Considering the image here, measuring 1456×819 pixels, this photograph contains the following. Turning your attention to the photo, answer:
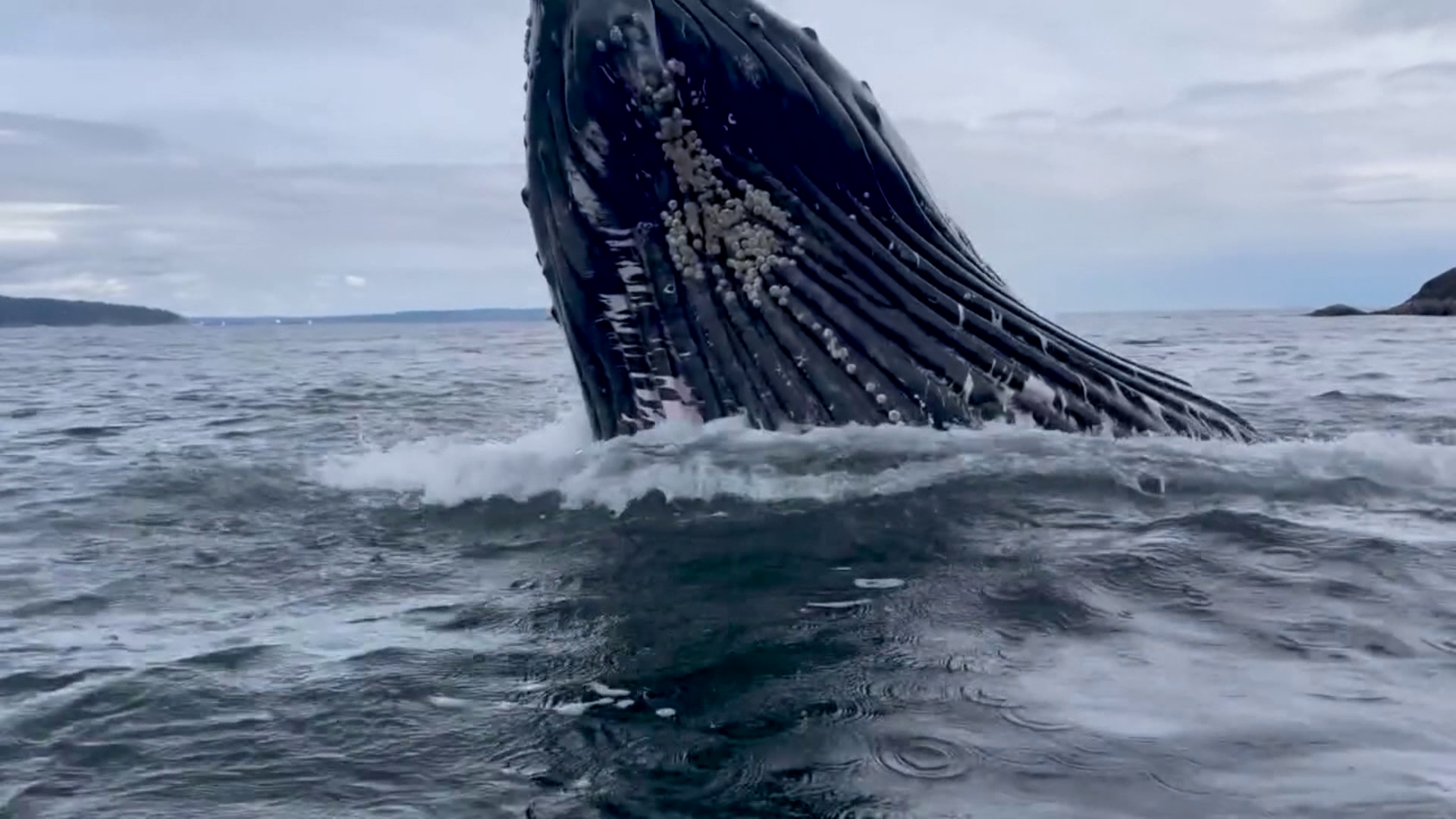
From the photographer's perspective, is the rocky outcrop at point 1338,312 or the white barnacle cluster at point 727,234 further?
the rocky outcrop at point 1338,312

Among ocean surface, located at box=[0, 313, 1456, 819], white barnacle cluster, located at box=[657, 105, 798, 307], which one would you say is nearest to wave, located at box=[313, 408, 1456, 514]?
ocean surface, located at box=[0, 313, 1456, 819]

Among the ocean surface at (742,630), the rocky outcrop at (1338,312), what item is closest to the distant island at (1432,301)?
the rocky outcrop at (1338,312)

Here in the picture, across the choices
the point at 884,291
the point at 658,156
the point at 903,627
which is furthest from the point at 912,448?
the point at 903,627

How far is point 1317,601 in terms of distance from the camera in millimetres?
5238

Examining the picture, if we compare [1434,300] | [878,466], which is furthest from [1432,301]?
[878,466]

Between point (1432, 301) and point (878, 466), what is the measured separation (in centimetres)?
6168

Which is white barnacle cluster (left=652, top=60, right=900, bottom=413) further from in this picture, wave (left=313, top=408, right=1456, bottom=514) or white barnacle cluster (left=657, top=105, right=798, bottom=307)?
wave (left=313, top=408, right=1456, bottom=514)

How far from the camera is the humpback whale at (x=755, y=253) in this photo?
6.51 metres

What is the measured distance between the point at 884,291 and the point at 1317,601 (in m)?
2.57

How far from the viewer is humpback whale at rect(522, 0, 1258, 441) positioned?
256 inches

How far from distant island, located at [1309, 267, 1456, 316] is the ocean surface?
54240 millimetres

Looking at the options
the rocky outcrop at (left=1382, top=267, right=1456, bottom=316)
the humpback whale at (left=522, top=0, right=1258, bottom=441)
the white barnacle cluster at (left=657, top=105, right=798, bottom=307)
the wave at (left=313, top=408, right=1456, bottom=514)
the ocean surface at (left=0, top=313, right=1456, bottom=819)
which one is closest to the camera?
the ocean surface at (left=0, top=313, right=1456, bottom=819)

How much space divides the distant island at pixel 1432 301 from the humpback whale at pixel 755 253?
5614 centimetres

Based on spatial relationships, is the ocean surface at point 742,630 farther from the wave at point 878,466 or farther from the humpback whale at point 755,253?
the humpback whale at point 755,253
